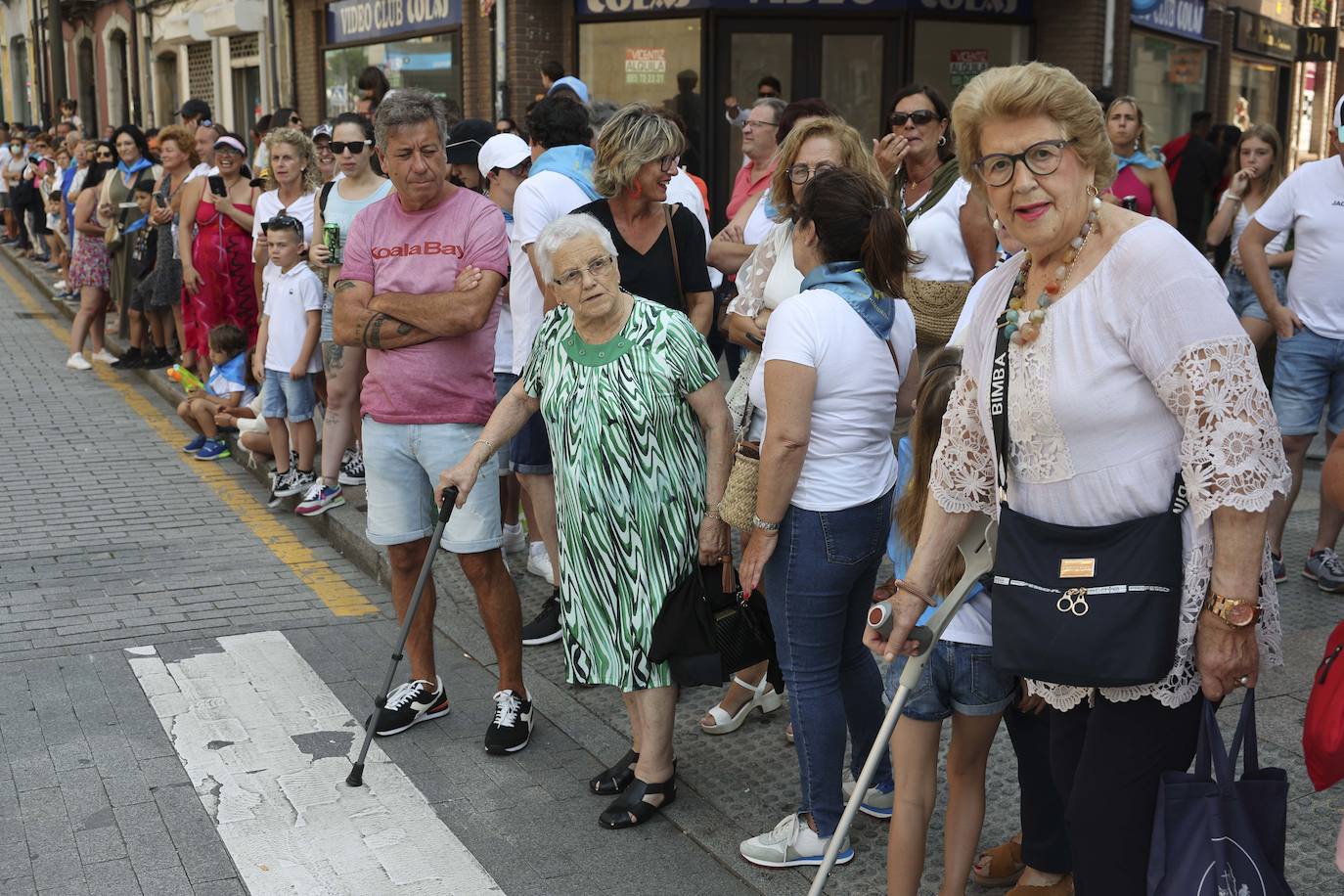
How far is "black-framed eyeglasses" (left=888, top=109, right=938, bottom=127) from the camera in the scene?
525 cm

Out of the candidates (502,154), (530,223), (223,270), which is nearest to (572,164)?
(530,223)

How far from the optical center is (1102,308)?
254 centimetres

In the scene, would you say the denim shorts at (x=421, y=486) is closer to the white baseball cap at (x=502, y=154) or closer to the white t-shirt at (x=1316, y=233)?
the white baseball cap at (x=502, y=154)

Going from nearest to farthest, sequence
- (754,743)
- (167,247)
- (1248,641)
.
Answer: (1248,641)
(754,743)
(167,247)

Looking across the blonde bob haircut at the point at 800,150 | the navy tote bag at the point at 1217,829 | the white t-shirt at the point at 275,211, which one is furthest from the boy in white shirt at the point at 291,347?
the navy tote bag at the point at 1217,829

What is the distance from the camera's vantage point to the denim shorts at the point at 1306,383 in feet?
19.4

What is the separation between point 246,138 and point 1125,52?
16957mm

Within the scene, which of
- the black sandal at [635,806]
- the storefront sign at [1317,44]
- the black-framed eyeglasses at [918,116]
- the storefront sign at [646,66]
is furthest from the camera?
the storefront sign at [1317,44]

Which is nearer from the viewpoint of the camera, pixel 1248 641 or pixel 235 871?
pixel 1248 641

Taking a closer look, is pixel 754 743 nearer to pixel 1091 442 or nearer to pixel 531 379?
pixel 531 379

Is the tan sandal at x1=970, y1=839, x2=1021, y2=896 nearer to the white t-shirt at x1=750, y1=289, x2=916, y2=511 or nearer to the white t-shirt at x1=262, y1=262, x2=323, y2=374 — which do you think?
the white t-shirt at x1=750, y1=289, x2=916, y2=511

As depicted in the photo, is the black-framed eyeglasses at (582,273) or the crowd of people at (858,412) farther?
the black-framed eyeglasses at (582,273)

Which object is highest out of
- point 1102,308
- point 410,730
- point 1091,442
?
point 1102,308

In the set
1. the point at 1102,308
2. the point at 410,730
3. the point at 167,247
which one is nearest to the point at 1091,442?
the point at 1102,308
